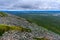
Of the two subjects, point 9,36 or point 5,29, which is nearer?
A: point 9,36

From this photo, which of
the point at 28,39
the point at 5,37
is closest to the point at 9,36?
the point at 5,37

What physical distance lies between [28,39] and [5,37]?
357 centimetres

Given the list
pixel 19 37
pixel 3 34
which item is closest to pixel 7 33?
pixel 3 34

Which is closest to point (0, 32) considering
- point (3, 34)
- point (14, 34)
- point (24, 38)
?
point (3, 34)

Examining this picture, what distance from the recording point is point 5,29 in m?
36.9

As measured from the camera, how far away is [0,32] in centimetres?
3525

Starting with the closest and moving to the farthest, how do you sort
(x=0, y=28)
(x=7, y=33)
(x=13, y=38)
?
1. (x=13, y=38)
2. (x=7, y=33)
3. (x=0, y=28)

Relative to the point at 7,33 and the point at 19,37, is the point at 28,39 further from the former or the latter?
the point at 7,33

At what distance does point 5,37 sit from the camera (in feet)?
105

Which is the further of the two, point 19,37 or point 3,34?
point 3,34

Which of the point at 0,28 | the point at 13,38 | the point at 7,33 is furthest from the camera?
the point at 0,28

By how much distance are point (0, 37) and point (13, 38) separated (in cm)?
272

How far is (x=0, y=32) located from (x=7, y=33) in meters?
1.70

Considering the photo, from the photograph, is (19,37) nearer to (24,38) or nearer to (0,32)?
(24,38)
